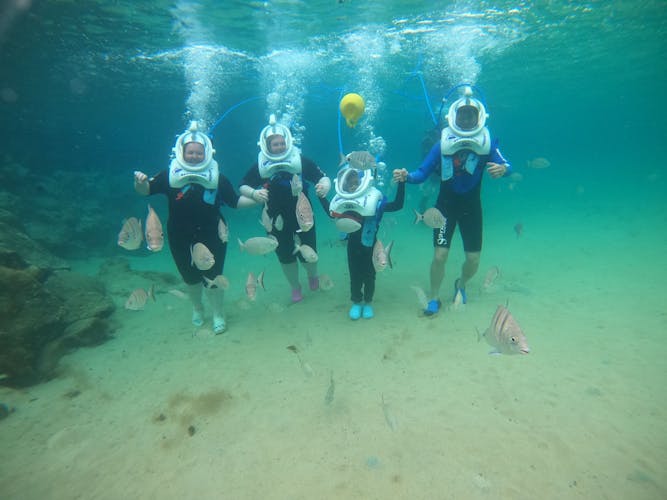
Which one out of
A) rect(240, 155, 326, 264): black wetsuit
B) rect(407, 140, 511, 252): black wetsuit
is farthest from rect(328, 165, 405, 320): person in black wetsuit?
rect(240, 155, 326, 264): black wetsuit

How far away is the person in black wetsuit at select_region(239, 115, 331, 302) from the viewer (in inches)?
228

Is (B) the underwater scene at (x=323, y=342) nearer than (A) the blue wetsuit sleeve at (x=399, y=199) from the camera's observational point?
Yes

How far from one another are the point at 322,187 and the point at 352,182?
1.88 ft

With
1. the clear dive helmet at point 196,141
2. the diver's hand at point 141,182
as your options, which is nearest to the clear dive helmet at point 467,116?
the clear dive helmet at point 196,141

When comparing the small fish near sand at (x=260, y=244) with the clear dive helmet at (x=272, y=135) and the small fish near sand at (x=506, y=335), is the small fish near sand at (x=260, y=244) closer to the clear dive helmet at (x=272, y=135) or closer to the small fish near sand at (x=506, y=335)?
the clear dive helmet at (x=272, y=135)

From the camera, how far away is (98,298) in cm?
778

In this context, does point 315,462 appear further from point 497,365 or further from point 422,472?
point 497,365

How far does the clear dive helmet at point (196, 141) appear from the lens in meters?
5.09

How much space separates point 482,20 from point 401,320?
60.0 ft

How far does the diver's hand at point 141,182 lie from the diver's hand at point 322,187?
111 inches

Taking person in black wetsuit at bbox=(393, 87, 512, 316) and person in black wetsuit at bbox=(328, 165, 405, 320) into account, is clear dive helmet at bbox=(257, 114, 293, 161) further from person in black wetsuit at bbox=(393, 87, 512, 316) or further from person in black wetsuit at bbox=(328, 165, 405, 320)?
person in black wetsuit at bbox=(393, 87, 512, 316)

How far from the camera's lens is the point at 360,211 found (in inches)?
217

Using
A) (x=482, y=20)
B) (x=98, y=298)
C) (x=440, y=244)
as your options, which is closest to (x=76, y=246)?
(x=98, y=298)

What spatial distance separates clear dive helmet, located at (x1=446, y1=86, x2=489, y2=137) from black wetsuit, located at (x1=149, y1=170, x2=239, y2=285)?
408 centimetres
